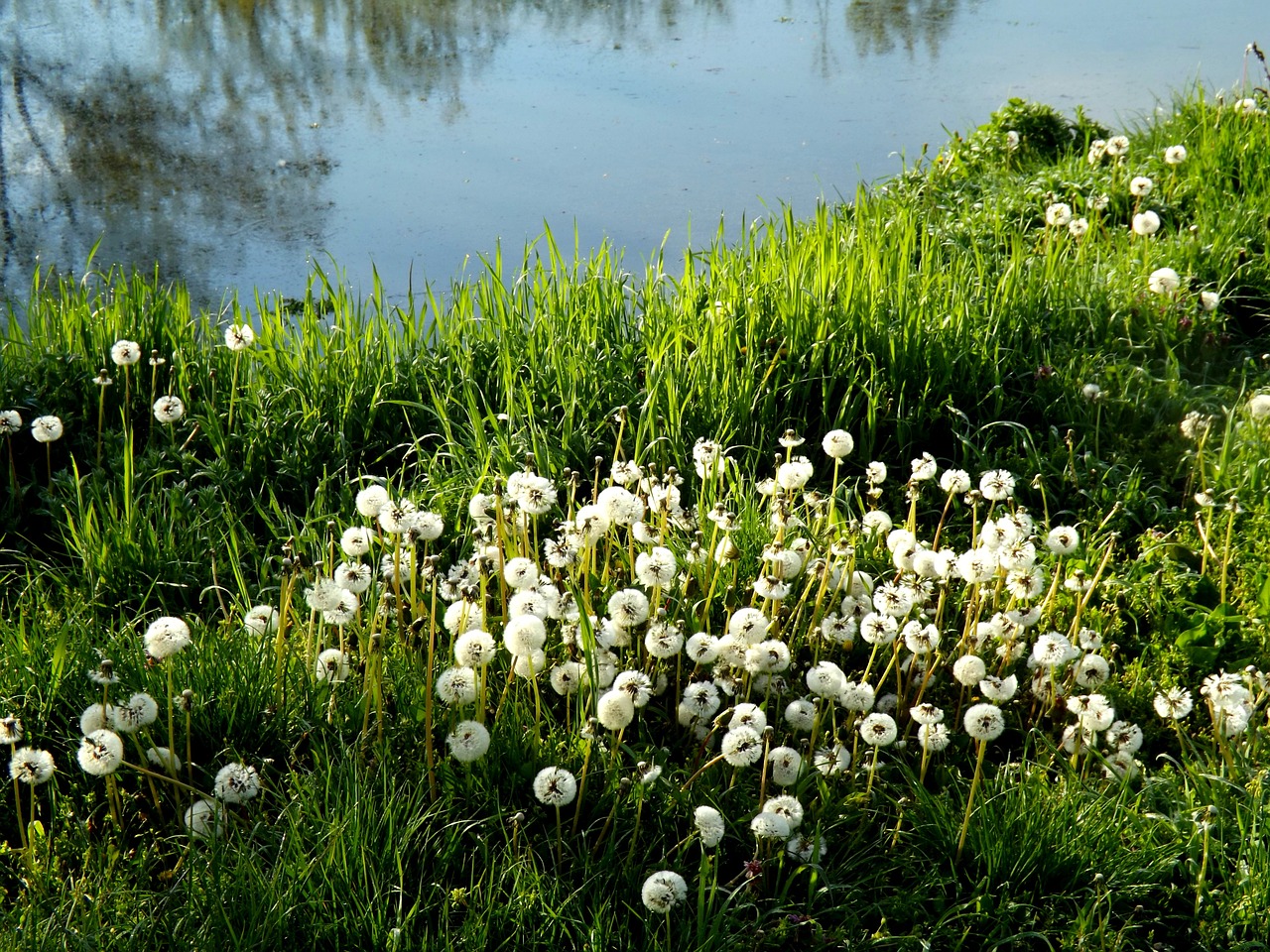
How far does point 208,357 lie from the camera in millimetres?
3746

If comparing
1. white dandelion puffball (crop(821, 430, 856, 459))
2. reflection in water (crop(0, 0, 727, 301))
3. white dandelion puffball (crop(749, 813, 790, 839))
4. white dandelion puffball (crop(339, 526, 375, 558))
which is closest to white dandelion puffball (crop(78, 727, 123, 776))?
white dandelion puffball (crop(339, 526, 375, 558))

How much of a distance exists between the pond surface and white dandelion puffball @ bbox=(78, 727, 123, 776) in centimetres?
277

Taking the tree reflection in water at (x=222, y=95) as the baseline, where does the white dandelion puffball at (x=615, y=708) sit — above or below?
below

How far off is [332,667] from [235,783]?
346mm

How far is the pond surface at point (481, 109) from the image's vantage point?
17.6ft

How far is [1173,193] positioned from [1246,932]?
11.7 feet

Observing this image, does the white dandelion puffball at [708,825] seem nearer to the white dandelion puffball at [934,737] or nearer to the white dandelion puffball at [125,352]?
the white dandelion puffball at [934,737]

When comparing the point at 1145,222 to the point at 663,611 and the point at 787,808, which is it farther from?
the point at 787,808

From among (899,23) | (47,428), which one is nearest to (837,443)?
(47,428)

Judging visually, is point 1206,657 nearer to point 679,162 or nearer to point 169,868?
point 169,868

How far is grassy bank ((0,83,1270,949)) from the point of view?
2051 mm

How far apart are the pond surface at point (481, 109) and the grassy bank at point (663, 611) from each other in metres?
1.05

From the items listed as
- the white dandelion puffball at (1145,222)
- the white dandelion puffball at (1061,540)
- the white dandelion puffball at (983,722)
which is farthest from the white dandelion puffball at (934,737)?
the white dandelion puffball at (1145,222)

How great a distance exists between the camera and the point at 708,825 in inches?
78.0
